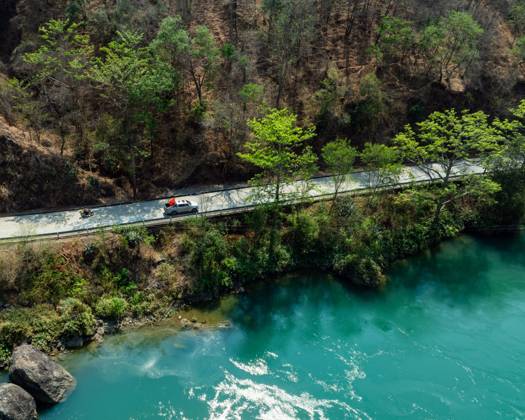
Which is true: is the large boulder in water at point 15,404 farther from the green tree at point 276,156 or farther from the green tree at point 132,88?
the green tree at point 276,156

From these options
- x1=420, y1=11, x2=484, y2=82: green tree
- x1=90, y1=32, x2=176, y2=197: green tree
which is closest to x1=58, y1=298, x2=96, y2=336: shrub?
x1=90, y1=32, x2=176, y2=197: green tree

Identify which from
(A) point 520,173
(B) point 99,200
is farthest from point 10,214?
(A) point 520,173

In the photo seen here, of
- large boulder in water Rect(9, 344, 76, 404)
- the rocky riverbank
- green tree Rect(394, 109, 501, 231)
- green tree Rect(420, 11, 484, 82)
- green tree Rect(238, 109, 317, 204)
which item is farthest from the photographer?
green tree Rect(420, 11, 484, 82)

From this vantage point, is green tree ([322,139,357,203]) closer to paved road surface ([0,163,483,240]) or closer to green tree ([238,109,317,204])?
green tree ([238,109,317,204])

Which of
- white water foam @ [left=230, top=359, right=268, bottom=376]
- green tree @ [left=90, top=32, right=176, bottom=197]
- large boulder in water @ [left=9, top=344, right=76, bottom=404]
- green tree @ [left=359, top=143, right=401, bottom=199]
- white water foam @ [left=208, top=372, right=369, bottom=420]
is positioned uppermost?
green tree @ [left=90, top=32, right=176, bottom=197]

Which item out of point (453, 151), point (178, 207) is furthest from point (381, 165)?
point (178, 207)

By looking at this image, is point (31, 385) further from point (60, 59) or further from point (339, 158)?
point (339, 158)
